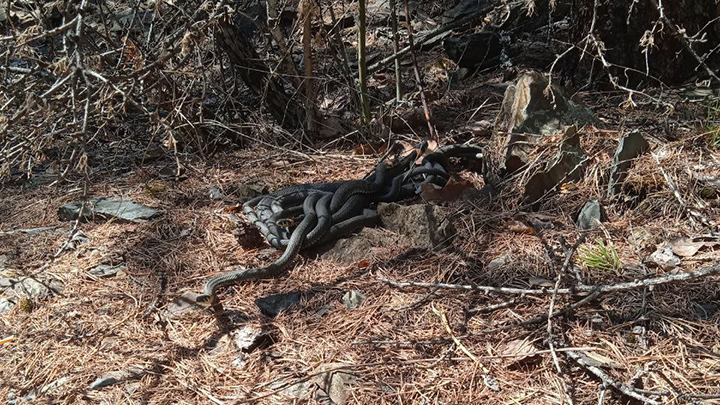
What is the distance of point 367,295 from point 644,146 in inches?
79.7

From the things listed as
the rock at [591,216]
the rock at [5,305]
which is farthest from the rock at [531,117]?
the rock at [5,305]

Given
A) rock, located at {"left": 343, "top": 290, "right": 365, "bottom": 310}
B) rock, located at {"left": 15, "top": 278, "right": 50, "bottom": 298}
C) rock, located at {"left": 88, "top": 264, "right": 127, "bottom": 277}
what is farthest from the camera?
rock, located at {"left": 88, "top": 264, "right": 127, "bottom": 277}

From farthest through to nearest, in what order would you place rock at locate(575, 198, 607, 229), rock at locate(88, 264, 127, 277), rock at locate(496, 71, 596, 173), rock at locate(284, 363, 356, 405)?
rock at locate(496, 71, 596, 173)
rock at locate(88, 264, 127, 277)
rock at locate(575, 198, 607, 229)
rock at locate(284, 363, 356, 405)

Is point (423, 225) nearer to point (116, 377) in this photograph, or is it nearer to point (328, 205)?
point (328, 205)

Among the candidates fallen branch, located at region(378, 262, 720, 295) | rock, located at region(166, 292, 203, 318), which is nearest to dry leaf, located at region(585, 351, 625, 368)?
fallen branch, located at region(378, 262, 720, 295)

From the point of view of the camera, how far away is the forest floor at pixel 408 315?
277cm

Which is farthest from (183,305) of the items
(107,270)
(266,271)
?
(107,270)

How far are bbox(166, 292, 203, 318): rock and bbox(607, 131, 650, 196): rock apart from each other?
2520 mm

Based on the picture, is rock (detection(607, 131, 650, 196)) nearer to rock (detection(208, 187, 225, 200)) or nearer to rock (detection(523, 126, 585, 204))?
rock (detection(523, 126, 585, 204))

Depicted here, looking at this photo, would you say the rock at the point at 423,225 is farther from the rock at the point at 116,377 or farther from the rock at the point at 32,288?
the rock at the point at 32,288

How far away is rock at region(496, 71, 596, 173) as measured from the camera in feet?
14.5

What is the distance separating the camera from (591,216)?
3773 mm

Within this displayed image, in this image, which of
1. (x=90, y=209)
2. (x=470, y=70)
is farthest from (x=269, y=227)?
(x=470, y=70)

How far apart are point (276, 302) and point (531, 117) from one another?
2201 millimetres
